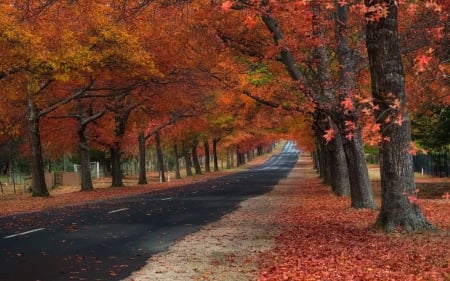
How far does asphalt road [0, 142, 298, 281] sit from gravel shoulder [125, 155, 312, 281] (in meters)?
0.36

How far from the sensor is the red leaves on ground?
313 inches

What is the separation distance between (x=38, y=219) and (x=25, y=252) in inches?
267

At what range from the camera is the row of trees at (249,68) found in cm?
1099

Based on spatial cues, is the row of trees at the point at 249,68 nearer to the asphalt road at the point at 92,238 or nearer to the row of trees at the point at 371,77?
the row of trees at the point at 371,77

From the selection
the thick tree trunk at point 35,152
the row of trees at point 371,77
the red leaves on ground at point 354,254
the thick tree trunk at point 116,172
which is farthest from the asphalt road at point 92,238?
the thick tree trunk at point 116,172

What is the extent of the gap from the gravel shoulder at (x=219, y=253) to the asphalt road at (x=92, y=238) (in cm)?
36

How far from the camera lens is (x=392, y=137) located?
1124 cm

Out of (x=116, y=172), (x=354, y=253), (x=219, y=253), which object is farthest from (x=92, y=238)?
(x=116, y=172)

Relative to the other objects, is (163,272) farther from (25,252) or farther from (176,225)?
(176,225)

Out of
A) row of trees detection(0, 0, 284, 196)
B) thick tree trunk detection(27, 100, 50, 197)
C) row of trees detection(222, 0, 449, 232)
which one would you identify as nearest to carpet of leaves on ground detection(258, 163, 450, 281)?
row of trees detection(222, 0, 449, 232)

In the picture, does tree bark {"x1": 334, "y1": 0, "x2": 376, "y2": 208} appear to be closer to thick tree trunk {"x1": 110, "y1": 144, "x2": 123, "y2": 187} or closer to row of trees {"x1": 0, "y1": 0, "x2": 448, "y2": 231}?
row of trees {"x1": 0, "y1": 0, "x2": 448, "y2": 231}

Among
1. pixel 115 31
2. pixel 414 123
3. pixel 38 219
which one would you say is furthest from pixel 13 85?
pixel 414 123

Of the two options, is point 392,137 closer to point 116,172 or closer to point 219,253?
point 219,253

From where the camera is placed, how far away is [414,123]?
3022 cm
